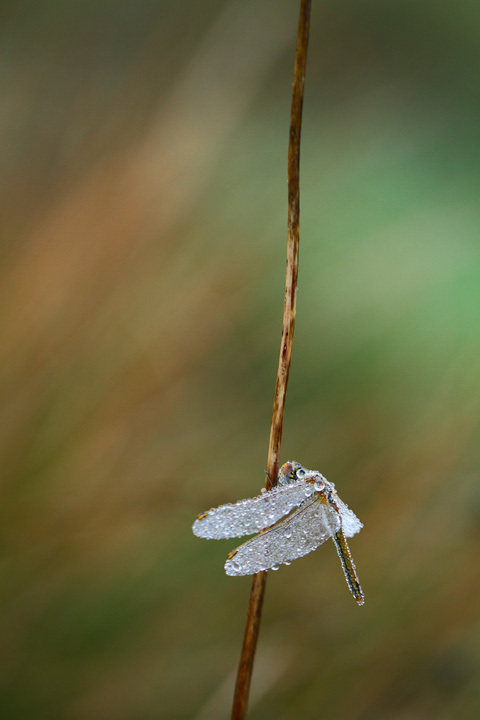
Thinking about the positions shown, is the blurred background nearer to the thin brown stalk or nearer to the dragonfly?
the dragonfly

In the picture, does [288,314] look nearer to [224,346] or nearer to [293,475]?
[293,475]

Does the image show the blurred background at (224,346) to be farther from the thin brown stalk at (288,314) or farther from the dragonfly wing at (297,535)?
the thin brown stalk at (288,314)

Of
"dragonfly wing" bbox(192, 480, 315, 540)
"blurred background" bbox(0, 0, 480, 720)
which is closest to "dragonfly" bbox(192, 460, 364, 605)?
"dragonfly wing" bbox(192, 480, 315, 540)

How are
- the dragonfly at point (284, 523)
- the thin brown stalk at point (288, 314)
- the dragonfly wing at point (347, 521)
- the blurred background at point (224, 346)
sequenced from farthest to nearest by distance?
the blurred background at point (224, 346) → the dragonfly wing at point (347, 521) → the dragonfly at point (284, 523) → the thin brown stalk at point (288, 314)

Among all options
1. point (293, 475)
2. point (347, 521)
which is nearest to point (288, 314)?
point (293, 475)

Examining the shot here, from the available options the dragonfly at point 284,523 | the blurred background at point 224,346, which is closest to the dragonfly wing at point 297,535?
the dragonfly at point 284,523

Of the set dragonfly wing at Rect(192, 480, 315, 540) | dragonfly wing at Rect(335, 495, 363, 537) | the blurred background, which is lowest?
dragonfly wing at Rect(335, 495, 363, 537)
